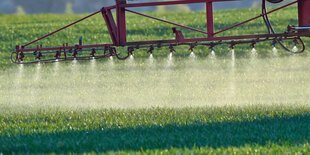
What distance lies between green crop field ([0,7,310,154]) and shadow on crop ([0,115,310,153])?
0.06 ft

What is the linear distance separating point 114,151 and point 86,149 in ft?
1.59

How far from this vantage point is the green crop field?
8.19m

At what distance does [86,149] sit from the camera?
7941 mm

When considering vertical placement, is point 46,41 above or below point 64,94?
above

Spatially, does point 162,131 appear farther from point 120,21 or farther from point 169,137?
point 120,21

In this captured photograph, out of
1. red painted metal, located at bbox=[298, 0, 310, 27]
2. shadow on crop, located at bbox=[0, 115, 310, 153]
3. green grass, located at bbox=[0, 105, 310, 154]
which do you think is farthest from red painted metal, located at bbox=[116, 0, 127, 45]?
red painted metal, located at bbox=[298, 0, 310, 27]

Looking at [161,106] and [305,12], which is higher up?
[305,12]

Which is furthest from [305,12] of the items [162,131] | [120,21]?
[162,131]

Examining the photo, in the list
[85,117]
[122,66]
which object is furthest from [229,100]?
[122,66]

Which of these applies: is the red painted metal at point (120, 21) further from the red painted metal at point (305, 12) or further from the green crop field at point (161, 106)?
the red painted metal at point (305, 12)

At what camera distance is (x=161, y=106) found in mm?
12812

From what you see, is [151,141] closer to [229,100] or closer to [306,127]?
[306,127]

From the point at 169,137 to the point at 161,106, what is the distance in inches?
169

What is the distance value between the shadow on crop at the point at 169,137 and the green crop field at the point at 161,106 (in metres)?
0.02
